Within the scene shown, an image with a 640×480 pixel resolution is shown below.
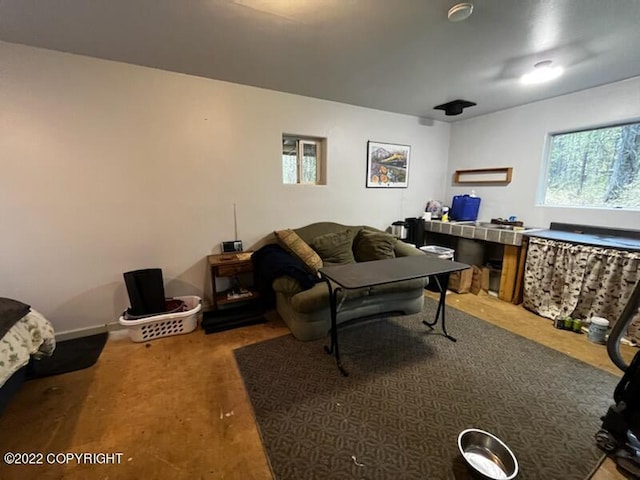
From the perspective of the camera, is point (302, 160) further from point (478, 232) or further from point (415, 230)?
point (478, 232)

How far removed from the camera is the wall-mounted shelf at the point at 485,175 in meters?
3.76

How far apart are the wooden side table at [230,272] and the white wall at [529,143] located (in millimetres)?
3608

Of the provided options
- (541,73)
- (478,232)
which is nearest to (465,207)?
(478,232)

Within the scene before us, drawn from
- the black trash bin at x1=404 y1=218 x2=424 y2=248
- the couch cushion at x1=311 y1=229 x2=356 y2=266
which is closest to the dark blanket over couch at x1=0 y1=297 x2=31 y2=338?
the couch cushion at x1=311 y1=229 x2=356 y2=266

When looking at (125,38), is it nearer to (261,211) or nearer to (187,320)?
(261,211)

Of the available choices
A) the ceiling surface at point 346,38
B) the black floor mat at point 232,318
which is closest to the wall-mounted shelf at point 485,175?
the ceiling surface at point 346,38

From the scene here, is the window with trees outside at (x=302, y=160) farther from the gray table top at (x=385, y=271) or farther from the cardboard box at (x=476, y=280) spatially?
the cardboard box at (x=476, y=280)

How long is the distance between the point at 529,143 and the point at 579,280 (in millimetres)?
1851

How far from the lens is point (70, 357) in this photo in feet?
7.30

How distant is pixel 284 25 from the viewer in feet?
6.05

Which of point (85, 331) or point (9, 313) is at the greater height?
point (9, 313)

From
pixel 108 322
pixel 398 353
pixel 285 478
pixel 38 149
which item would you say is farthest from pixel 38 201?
pixel 398 353

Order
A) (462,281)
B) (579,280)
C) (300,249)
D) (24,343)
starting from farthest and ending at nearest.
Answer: (462,281), (300,249), (579,280), (24,343)

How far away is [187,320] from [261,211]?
1411 millimetres
